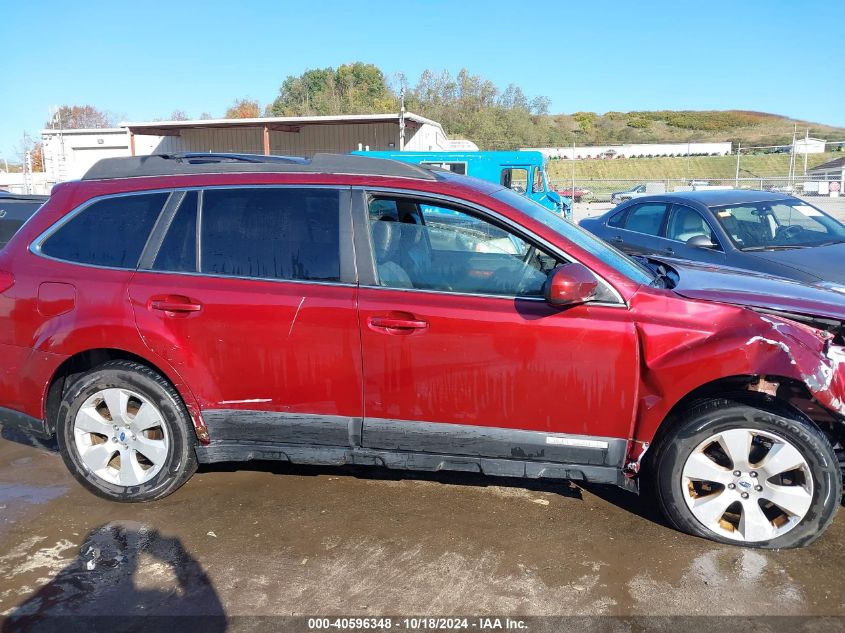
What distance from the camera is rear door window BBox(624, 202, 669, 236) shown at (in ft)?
25.4

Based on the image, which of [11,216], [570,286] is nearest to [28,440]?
[570,286]

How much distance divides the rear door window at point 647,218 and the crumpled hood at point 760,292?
398 centimetres

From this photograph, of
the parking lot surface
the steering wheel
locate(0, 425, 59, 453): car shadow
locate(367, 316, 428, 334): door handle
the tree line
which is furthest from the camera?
the tree line

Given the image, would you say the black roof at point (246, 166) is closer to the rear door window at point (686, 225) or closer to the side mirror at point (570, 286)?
the side mirror at point (570, 286)

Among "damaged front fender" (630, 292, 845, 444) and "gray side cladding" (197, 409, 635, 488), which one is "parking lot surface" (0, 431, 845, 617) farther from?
"damaged front fender" (630, 292, 845, 444)

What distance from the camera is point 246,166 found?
3.75 meters

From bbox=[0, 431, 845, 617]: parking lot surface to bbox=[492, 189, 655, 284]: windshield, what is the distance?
125 centimetres

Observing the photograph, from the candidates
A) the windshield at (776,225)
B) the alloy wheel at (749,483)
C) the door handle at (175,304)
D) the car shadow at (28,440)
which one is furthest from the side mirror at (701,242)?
the car shadow at (28,440)

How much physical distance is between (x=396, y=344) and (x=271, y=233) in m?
0.89

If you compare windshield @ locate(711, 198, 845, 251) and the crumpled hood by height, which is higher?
windshield @ locate(711, 198, 845, 251)

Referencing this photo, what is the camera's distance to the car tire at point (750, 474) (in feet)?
10.3

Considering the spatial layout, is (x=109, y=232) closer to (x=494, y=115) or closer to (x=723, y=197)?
(x=723, y=197)

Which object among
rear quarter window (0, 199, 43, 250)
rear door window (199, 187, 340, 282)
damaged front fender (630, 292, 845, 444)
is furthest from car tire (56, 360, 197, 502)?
rear quarter window (0, 199, 43, 250)

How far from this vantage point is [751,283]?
3.63 meters
